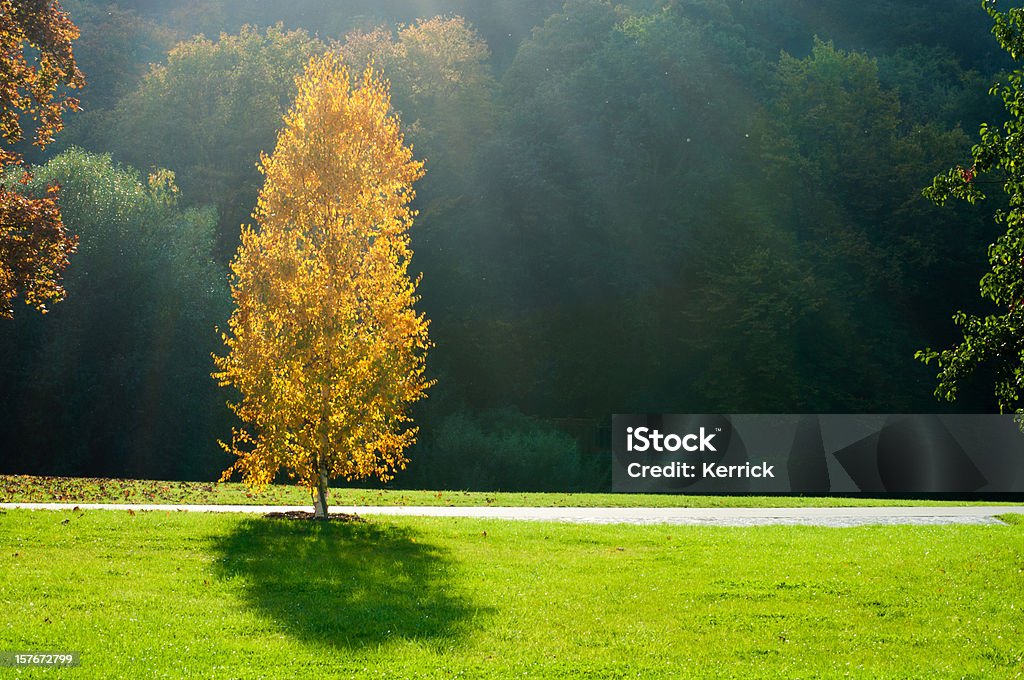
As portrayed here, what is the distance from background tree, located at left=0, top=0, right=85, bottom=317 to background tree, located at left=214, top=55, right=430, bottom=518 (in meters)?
3.19

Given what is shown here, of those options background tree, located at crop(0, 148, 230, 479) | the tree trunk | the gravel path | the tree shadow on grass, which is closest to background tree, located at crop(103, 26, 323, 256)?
background tree, located at crop(0, 148, 230, 479)

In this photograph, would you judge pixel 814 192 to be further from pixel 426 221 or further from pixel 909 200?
pixel 426 221

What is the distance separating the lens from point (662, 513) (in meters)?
20.8

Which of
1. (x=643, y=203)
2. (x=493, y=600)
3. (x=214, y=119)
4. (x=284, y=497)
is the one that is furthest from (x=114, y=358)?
(x=493, y=600)

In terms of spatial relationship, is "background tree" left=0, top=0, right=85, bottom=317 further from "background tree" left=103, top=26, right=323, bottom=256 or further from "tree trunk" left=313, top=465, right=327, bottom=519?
"background tree" left=103, top=26, right=323, bottom=256

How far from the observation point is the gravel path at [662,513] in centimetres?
1864

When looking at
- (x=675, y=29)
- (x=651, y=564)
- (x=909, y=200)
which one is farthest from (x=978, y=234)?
(x=651, y=564)

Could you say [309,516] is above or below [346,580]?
above

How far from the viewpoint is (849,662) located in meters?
10.0

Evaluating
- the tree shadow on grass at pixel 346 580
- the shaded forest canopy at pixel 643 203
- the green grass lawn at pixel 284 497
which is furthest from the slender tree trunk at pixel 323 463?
the shaded forest canopy at pixel 643 203

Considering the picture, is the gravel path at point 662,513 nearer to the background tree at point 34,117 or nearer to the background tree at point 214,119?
the background tree at point 34,117

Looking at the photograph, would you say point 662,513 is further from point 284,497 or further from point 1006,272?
point 1006,272

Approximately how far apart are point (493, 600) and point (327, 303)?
692 cm

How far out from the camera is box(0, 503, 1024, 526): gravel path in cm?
1864
